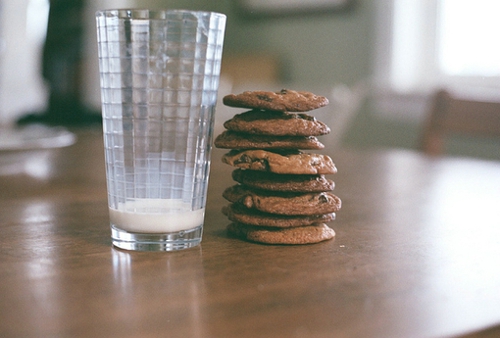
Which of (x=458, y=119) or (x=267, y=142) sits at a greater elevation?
(x=267, y=142)

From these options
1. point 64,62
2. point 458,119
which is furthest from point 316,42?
point 458,119

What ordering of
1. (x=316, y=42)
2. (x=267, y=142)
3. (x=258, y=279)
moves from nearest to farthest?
(x=258, y=279) < (x=267, y=142) < (x=316, y=42)

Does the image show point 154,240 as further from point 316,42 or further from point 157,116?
point 316,42

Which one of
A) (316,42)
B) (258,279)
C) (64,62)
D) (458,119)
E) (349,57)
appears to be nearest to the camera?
(258,279)

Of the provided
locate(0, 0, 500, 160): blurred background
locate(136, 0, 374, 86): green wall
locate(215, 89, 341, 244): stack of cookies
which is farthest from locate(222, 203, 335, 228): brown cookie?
locate(136, 0, 374, 86): green wall

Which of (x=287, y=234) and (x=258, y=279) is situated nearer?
(x=258, y=279)

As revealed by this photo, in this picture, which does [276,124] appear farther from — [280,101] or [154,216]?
[154,216]

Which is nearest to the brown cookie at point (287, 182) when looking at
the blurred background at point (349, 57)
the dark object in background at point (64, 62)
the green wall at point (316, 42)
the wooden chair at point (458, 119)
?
the wooden chair at point (458, 119)

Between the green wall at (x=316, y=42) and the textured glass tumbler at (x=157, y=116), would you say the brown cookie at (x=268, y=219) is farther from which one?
the green wall at (x=316, y=42)

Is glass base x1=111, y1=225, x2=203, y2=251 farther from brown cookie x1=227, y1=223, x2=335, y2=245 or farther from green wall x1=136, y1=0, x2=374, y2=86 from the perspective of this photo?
green wall x1=136, y1=0, x2=374, y2=86
